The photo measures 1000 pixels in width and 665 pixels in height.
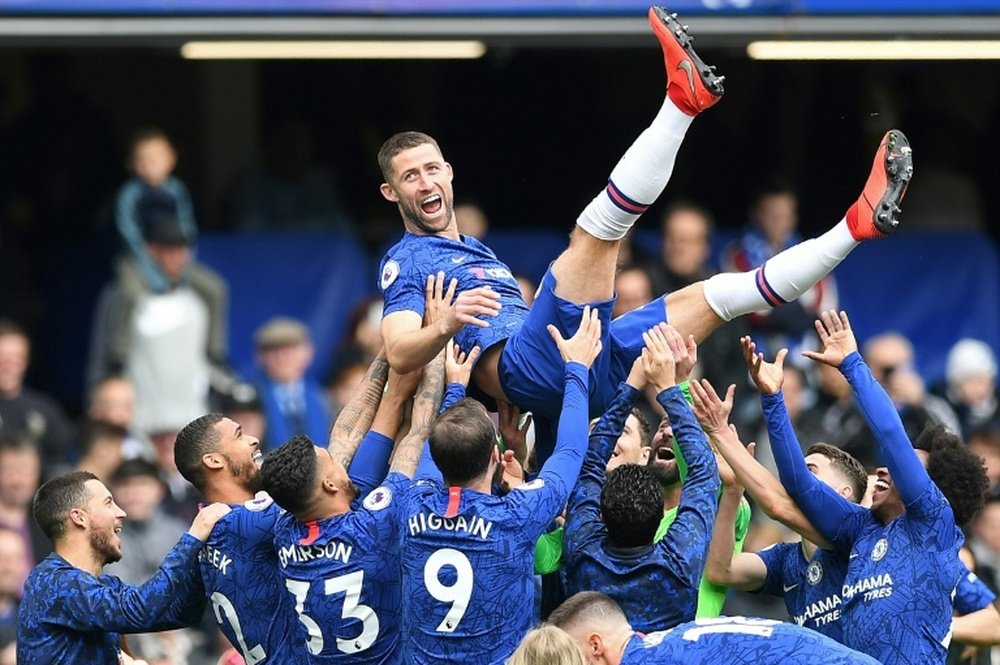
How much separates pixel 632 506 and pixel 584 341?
666 millimetres

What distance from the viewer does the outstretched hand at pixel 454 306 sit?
7.76 m

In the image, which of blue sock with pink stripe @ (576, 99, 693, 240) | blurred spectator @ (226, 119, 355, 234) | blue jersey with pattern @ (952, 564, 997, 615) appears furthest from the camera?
blurred spectator @ (226, 119, 355, 234)

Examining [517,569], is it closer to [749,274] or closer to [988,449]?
[749,274]

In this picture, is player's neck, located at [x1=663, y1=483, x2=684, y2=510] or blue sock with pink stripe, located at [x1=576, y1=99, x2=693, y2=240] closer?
blue sock with pink stripe, located at [x1=576, y1=99, x2=693, y2=240]

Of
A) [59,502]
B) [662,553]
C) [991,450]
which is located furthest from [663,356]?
[991,450]

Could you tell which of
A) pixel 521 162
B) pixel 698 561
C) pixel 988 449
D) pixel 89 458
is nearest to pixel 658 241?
pixel 521 162

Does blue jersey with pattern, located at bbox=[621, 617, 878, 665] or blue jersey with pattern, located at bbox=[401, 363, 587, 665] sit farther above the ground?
blue jersey with pattern, located at bbox=[401, 363, 587, 665]

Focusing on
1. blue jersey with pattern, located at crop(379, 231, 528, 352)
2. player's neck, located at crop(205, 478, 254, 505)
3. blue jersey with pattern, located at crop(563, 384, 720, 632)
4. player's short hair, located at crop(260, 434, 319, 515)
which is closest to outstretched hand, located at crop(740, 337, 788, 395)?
blue jersey with pattern, located at crop(563, 384, 720, 632)

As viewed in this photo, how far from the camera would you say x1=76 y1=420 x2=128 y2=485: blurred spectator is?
12.6 meters

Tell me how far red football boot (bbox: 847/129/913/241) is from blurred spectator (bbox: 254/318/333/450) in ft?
18.2

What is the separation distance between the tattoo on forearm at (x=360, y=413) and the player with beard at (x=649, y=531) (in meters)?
0.95

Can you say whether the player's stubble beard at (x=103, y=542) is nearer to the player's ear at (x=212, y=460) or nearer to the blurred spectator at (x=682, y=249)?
the player's ear at (x=212, y=460)

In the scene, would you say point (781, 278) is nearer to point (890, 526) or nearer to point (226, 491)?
point (890, 526)

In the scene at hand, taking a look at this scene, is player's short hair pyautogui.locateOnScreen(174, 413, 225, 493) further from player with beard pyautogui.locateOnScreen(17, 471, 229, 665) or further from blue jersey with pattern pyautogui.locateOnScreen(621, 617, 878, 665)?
blue jersey with pattern pyautogui.locateOnScreen(621, 617, 878, 665)
